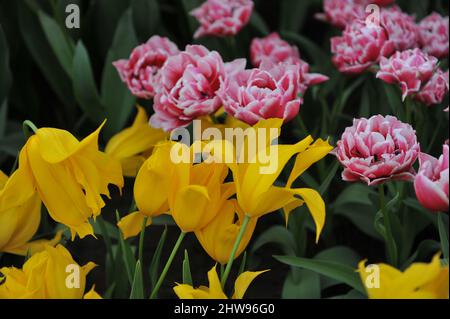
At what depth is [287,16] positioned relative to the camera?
174 cm

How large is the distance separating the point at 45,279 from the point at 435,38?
767 mm

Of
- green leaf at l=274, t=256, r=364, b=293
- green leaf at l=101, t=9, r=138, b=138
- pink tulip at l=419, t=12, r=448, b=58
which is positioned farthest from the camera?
green leaf at l=101, t=9, r=138, b=138

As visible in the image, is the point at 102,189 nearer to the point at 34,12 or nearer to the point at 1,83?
the point at 1,83

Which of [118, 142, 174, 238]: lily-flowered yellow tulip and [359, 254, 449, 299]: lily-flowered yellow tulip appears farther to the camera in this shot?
[118, 142, 174, 238]: lily-flowered yellow tulip

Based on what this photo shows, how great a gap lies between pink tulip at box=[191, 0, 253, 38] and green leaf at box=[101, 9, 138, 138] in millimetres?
152

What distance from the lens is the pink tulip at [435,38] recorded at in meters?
1.29

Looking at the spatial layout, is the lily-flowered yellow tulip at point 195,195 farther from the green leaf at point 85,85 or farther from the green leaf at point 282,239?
the green leaf at point 85,85

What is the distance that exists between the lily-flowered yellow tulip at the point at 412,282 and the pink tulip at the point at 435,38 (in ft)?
2.25

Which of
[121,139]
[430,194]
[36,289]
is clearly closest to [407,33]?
[121,139]

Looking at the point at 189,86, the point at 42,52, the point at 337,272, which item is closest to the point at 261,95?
the point at 189,86

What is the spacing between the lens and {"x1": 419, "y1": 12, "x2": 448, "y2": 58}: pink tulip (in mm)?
1286

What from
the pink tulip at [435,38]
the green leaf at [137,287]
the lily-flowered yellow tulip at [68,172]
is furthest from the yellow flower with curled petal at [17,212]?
the pink tulip at [435,38]

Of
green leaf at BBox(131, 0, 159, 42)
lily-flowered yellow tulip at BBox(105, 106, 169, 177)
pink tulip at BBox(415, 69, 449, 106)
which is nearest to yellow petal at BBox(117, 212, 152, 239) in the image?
lily-flowered yellow tulip at BBox(105, 106, 169, 177)

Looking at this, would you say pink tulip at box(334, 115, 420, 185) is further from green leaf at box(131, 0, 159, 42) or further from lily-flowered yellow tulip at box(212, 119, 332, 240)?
green leaf at box(131, 0, 159, 42)
